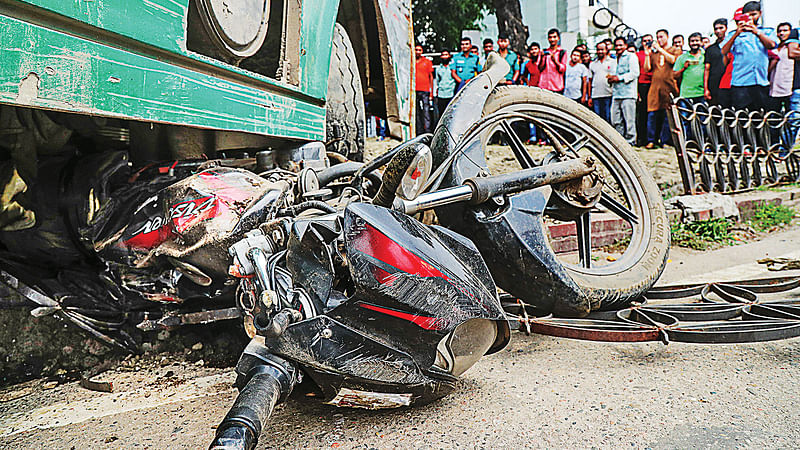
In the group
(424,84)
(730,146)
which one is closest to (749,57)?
(730,146)

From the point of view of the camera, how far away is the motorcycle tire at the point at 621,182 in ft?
6.87

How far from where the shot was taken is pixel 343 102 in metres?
3.03

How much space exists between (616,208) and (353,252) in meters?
1.61

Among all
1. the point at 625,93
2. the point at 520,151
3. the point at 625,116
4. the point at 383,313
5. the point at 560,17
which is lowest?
the point at 383,313

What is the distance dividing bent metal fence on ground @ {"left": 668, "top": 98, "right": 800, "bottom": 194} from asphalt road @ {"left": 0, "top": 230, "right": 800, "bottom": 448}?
164 inches

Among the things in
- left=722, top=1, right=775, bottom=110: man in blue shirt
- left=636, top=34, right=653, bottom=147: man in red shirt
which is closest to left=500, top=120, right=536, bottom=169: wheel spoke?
left=722, top=1, right=775, bottom=110: man in blue shirt

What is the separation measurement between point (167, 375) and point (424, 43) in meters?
13.9

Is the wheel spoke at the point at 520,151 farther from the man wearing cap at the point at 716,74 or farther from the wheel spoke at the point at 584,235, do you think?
the man wearing cap at the point at 716,74

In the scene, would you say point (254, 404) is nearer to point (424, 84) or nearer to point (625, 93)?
point (625, 93)

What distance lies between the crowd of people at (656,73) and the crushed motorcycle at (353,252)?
5904mm

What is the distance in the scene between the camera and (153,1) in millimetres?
1553

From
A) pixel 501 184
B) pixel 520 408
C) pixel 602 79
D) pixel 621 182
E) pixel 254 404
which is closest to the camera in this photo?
pixel 254 404

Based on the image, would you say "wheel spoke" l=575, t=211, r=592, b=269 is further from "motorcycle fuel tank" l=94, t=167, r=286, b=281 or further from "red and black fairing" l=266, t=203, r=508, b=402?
"motorcycle fuel tank" l=94, t=167, r=286, b=281

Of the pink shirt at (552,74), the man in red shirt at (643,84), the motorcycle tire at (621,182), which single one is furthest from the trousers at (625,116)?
the motorcycle tire at (621,182)
